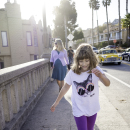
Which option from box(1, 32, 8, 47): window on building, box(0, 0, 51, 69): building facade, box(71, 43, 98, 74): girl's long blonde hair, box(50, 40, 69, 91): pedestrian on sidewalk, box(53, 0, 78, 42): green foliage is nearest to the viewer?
box(71, 43, 98, 74): girl's long blonde hair

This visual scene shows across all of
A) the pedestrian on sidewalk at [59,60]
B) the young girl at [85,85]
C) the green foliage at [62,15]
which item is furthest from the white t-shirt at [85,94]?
the green foliage at [62,15]

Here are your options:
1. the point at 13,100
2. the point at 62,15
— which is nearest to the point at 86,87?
the point at 13,100

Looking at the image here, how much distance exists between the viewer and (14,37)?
22.7 metres

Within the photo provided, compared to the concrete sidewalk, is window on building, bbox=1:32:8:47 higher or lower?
higher

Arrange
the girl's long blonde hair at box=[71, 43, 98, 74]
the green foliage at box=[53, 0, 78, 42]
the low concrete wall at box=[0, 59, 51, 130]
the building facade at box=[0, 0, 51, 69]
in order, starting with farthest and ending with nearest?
the green foliage at box=[53, 0, 78, 42] < the building facade at box=[0, 0, 51, 69] < the low concrete wall at box=[0, 59, 51, 130] < the girl's long blonde hair at box=[71, 43, 98, 74]

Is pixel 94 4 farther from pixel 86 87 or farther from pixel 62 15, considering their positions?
pixel 86 87

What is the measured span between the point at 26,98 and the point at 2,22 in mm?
21194

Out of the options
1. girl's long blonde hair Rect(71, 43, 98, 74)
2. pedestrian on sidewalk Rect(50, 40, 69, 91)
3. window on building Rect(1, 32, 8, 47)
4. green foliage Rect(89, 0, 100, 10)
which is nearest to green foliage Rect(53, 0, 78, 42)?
green foliage Rect(89, 0, 100, 10)

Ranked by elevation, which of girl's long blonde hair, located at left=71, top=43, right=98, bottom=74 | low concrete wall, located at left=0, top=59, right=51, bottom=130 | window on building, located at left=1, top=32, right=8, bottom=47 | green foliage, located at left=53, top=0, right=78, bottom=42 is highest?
green foliage, located at left=53, top=0, right=78, bottom=42

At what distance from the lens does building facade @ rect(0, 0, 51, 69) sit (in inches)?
862

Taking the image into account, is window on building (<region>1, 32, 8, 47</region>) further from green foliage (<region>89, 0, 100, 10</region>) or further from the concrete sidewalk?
green foliage (<region>89, 0, 100, 10</region>)

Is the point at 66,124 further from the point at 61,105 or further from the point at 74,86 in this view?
the point at 74,86

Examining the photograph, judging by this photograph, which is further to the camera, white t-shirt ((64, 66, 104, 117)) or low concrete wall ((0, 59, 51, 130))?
low concrete wall ((0, 59, 51, 130))

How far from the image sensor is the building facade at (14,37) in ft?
71.8
